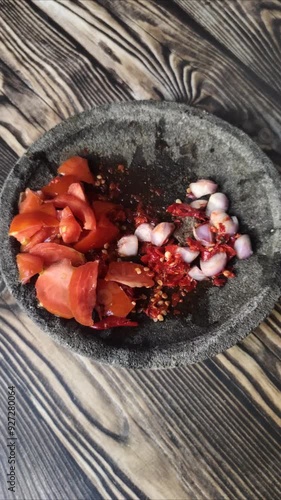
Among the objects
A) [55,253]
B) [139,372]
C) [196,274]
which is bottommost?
[139,372]

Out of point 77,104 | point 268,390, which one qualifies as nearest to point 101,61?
point 77,104

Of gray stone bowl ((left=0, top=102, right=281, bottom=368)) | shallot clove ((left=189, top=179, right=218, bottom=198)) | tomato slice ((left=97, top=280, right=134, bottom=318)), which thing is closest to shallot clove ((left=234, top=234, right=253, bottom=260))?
gray stone bowl ((left=0, top=102, right=281, bottom=368))

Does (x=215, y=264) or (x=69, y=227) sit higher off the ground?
(x=215, y=264)

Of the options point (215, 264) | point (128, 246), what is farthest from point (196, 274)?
point (128, 246)

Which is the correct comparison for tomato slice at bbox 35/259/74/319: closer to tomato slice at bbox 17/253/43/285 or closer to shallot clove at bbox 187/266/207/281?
tomato slice at bbox 17/253/43/285

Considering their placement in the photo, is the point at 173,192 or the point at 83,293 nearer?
the point at 83,293

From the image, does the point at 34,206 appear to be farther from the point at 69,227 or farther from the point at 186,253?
the point at 186,253

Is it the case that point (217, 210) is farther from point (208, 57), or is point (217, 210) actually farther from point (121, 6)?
point (121, 6)
